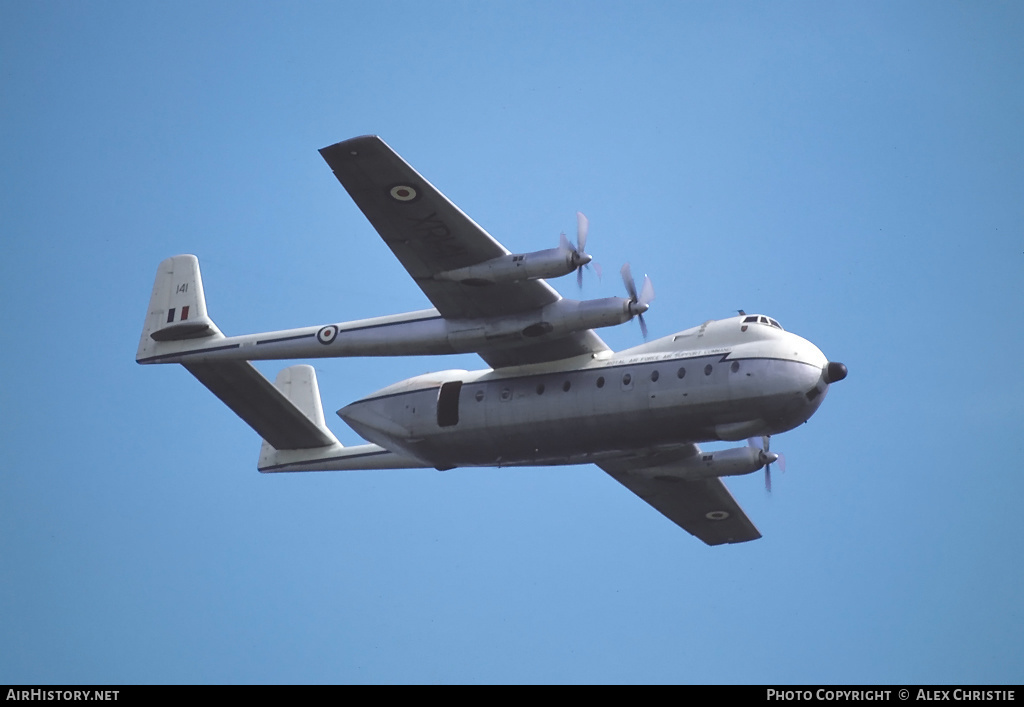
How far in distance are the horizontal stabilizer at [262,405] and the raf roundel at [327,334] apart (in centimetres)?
251

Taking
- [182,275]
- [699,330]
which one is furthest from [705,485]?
[182,275]

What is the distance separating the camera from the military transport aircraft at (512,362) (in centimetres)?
2753

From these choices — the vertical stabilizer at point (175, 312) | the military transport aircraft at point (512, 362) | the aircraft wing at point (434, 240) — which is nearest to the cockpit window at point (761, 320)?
the military transport aircraft at point (512, 362)

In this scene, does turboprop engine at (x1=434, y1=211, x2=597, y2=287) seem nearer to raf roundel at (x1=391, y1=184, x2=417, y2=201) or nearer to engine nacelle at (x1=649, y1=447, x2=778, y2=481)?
raf roundel at (x1=391, y1=184, x2=417, y2=201)

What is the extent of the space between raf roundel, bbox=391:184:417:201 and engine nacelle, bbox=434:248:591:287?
2.05 m

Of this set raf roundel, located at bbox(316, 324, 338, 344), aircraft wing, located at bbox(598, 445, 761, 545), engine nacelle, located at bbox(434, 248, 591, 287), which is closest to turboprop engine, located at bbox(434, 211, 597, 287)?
engine nacelle, located at bbox(434, 248, 591, 287)

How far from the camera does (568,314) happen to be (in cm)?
2848

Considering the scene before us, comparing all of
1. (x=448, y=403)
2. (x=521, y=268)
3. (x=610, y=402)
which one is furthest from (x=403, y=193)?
(x=610, y=402)

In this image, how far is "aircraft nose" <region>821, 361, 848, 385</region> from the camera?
A: 91.1 feet

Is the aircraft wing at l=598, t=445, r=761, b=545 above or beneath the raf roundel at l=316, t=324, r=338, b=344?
beneath

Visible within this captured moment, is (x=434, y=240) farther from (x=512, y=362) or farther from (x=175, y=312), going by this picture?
(x=175, y=312)

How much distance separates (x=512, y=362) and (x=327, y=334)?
4516mm

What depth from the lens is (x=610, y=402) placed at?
28.6 m
